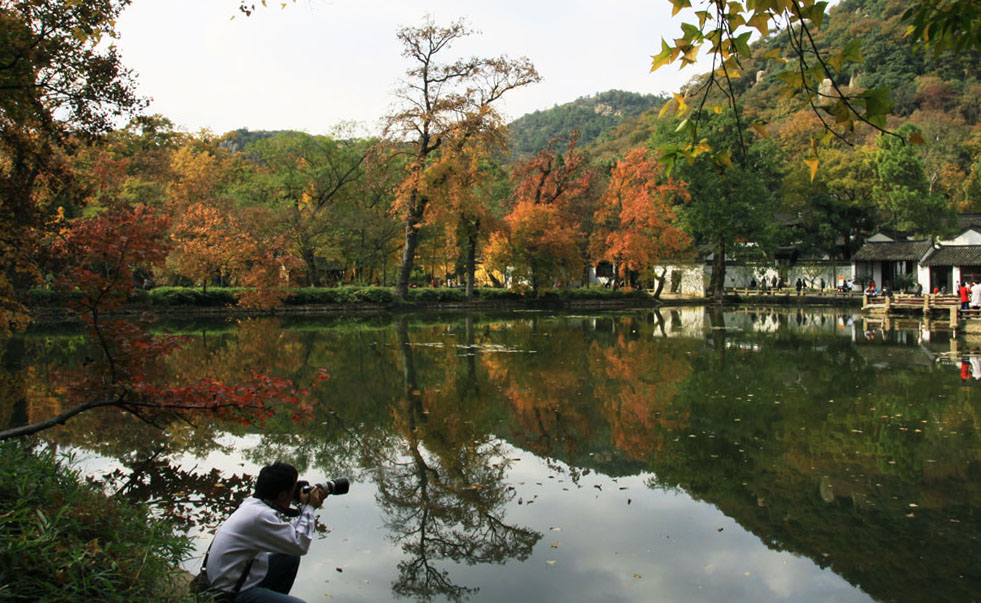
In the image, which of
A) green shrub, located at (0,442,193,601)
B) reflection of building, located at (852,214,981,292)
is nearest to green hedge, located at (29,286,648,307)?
reflection of building, located at (852,214,981,292)

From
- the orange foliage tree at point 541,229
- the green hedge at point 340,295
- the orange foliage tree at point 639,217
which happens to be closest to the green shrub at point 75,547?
the green hedge at point 340,295

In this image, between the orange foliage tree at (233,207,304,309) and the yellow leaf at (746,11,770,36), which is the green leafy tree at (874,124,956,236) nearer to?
the orange foliage tree at (233,207,304,309)

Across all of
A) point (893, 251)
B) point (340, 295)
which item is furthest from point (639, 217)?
point (893, 251)

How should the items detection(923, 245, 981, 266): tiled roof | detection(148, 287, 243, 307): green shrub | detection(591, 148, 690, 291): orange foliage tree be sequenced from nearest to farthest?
detection(148, 287, 243, 307): green shrub
detection(923, 245, 981, 266): tiled roof
detection(591, 148, 690, 291): orange foliage tree

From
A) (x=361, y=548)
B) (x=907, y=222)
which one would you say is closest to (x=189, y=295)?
(x=361, y=548)

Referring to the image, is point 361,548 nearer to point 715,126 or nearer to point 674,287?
point 715,126

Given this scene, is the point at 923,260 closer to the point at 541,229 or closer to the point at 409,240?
the point at 541,229

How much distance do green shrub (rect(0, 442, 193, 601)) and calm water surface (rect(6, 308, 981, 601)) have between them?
0.77 m

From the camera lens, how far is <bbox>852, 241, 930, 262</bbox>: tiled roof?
41469 millimetres

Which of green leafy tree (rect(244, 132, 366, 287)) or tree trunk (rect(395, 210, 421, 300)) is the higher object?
green leafy tree (rect(244, 132, 366, 287))

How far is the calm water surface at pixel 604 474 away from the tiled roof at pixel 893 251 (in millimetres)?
32325

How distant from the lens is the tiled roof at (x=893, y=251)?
4147 centimetres

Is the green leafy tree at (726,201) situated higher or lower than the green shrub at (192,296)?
higher

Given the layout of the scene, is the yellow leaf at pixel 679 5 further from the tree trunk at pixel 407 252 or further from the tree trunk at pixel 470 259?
the tree trunk at pixel 470 259
